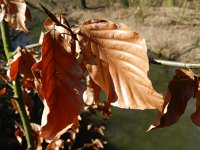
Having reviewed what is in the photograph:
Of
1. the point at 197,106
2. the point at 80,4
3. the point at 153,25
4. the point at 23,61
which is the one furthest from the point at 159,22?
the point at 197,106

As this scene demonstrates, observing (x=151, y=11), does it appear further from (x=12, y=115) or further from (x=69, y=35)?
(x=69, y=35)

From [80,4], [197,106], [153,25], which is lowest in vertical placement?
[153,25]

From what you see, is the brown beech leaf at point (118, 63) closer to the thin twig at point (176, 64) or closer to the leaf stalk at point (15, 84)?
the thin twig at point (176, 64)

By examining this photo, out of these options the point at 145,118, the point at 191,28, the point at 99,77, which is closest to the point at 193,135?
the point at 145,118

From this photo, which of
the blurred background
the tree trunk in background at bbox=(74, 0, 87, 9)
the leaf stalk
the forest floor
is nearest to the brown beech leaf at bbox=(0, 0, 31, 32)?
the leaf stalk

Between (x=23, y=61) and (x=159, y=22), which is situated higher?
(x=23, y=61)

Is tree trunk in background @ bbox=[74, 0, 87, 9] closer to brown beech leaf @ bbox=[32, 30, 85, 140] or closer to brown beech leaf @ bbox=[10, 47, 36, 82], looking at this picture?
brown beech leaf @ bbox=[10, 47, 36, 82]

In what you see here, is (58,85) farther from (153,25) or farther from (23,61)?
(153,25)
